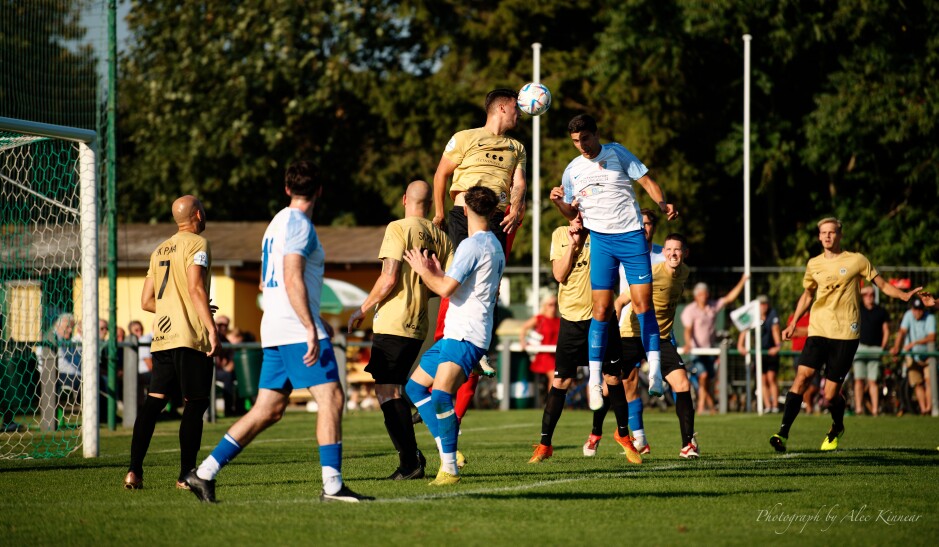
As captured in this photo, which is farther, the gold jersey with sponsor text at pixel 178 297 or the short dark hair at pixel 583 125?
the short dark hair at pixel 583 125

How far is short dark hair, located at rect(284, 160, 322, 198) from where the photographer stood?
7.53 meters

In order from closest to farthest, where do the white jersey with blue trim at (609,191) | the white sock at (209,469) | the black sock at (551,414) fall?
1. the white sock at (209,469)
2. the white jersey with blue trim at (609,191)
3. the black sock at (551,414)

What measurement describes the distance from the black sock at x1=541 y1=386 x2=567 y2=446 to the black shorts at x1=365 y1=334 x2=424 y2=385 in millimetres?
2027

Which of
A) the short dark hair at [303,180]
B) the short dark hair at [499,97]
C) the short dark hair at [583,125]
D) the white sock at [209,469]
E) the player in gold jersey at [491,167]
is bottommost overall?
the white sock at [209,469]

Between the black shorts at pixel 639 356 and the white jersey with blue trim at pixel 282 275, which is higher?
the white jersey with blue trim at pixel 282 275

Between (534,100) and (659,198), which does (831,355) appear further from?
(534,100)

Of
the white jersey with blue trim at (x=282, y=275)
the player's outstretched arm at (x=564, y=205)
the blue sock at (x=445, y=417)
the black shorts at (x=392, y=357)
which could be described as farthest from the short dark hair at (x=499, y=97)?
the white jersey with blue trim at (x=282, y=275)

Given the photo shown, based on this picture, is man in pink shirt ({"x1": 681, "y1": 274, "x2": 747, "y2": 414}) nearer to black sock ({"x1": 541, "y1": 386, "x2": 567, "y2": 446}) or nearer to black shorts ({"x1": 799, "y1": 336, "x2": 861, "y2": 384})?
black shorts ({"x1": 799, "y1": 336, "x2": 861, "y2": 384})

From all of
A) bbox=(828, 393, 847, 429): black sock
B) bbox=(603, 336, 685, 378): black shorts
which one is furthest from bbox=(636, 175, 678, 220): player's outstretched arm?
bbox=(828, 393, 847, 429): black sock

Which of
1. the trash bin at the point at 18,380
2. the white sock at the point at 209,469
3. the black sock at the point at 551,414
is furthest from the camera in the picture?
the trash bin at the point at 18,380

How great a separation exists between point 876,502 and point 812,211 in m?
23.7

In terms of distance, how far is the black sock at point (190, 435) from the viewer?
29.9 ft

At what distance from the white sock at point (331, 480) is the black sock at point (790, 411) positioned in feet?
20.3

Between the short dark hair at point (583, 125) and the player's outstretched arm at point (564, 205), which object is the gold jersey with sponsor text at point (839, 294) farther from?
the short dark hair at point (583, 125)
